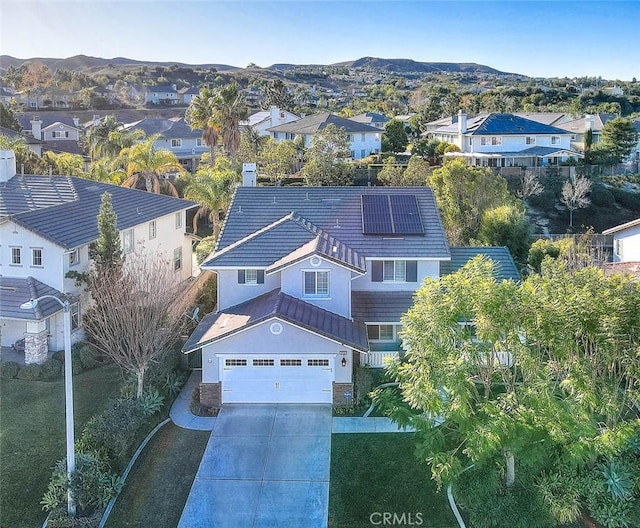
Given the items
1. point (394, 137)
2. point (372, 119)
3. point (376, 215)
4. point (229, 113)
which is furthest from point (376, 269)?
point (372, 119)

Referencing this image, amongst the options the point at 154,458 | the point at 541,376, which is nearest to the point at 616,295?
the point at 541,376

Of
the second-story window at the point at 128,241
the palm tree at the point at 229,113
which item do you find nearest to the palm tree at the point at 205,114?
the palm tree at the point at 229,113

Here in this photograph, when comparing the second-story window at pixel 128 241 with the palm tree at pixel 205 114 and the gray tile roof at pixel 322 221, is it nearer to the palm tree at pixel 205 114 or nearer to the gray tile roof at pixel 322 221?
the gray tile roof at pixel 322 221

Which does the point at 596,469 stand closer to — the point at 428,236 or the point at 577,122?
the point at 428,236

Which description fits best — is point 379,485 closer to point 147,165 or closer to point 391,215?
point 391,215

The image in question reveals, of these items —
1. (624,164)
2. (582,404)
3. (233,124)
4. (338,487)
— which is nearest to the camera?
(582,404)

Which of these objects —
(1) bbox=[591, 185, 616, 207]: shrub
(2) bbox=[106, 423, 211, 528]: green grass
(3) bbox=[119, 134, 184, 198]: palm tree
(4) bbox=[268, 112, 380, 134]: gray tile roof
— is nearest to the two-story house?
(2) bbox=[106, 423, 211, 528]: green grass

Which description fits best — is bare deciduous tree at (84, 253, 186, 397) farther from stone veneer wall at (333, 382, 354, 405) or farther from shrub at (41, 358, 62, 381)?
stone veneer wall at (333, 382, 354, 405)
